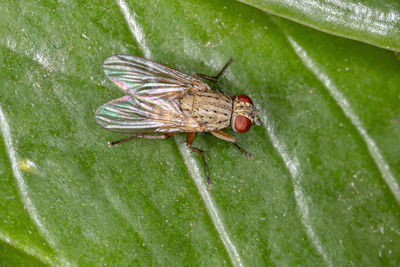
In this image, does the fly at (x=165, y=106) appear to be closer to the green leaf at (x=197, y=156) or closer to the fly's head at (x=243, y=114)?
the fly's head at (x=243, y=114)

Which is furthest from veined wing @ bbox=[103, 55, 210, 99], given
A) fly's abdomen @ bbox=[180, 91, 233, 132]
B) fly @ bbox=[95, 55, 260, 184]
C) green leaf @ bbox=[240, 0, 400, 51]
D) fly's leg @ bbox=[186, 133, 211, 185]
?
green leaf @ bbox=[240, 0, 400, 51]

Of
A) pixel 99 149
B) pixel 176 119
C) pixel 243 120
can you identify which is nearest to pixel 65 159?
pixel 99 149

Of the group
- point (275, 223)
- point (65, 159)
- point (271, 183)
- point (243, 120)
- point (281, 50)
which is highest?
point (281, 50)

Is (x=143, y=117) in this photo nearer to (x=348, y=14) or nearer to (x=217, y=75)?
(x=217, y=75)

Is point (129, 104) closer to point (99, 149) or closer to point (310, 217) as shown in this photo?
point (99, 149)

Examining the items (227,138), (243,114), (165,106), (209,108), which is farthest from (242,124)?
(165,106)

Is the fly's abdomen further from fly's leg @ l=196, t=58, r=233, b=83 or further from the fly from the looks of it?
fly's leg @ l=196, t=58, r=233, b=83
